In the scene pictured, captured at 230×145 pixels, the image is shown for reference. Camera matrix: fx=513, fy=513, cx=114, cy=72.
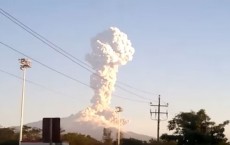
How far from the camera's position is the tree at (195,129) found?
81.2 metres

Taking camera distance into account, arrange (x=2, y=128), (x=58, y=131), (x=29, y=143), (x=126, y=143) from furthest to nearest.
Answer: (x=2, y=128), (x=126, y=143), (x=29, y=143), (x=58, y=131)

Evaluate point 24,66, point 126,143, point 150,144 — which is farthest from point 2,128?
point 24,66

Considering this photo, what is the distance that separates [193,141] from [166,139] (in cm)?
457

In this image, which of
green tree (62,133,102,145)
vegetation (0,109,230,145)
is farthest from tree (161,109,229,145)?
green tree (62,133,102,145)

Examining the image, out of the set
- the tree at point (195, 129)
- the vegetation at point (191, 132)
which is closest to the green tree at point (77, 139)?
the vegetation at point (191, 132)

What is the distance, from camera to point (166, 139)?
83188 mm

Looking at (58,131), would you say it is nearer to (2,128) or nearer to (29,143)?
(29,143)

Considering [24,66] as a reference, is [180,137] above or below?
below

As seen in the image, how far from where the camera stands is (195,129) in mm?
84375

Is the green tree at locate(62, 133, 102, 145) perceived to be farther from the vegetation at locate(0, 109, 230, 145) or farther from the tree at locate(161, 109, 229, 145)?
the tree at locate(161, 109, 229, 145)

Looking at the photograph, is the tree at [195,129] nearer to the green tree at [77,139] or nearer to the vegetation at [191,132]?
the vegetation at [191,132]

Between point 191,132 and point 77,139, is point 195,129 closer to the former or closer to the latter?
A: point 191,132

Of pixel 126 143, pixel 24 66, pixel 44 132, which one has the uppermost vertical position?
pixel 24 66

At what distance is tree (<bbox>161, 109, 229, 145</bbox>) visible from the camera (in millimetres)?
81188
